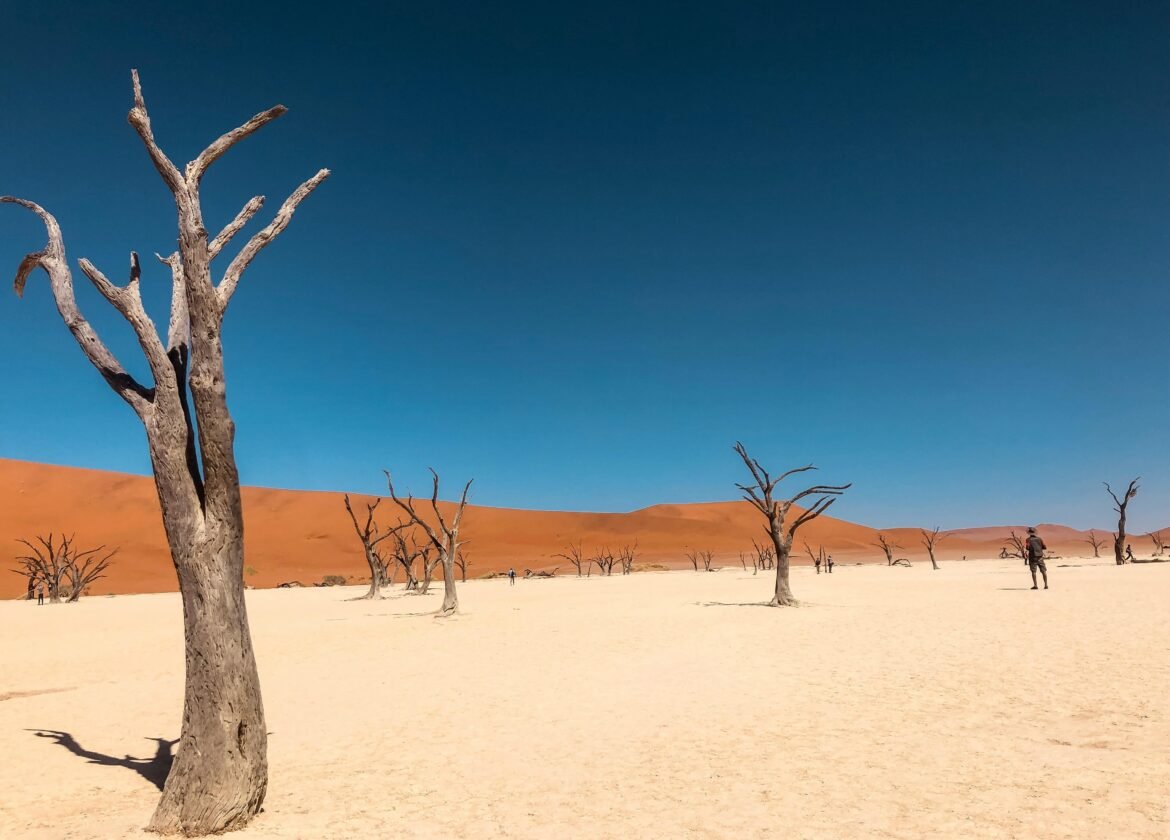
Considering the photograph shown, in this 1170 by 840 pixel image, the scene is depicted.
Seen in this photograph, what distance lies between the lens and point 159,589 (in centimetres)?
5034

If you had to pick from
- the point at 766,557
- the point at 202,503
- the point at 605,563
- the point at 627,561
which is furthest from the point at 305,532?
the point at 202,503

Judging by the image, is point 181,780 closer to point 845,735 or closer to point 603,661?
point 845,735

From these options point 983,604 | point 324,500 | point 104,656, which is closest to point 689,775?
point 104,656

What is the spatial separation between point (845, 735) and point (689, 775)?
2212mm

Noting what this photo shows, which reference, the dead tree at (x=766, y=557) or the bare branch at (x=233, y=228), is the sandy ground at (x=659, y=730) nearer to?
the bare branch at (x=233, y=228)

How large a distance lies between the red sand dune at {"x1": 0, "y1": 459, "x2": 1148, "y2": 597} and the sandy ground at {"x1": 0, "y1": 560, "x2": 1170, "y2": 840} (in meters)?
45.7

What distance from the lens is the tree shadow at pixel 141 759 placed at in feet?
23.7

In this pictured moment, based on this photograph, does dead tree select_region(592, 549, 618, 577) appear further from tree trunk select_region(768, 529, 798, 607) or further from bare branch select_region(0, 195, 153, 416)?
bare branch select_region(0, 195, 153, 416)

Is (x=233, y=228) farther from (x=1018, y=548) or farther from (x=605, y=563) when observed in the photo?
(x=605, y=563)

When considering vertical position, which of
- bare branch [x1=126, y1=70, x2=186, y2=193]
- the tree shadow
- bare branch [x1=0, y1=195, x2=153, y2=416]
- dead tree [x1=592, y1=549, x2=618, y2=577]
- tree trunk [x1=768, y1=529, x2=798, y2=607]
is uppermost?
bare branch [x1=126, y1=70, x2=186, y2=193]

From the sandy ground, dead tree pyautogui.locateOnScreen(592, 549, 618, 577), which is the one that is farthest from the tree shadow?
dead tree pyautogui.locateOnScreen(592, 549, 618, 577)

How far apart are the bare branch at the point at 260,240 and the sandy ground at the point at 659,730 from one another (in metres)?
4.50

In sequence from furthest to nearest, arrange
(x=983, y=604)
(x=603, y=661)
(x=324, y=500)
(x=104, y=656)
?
(x=324, y=500) < (x=983, y=604) < (x=104, y=656) < (x=603, y=661)

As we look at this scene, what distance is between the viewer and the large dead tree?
5.61 meters
